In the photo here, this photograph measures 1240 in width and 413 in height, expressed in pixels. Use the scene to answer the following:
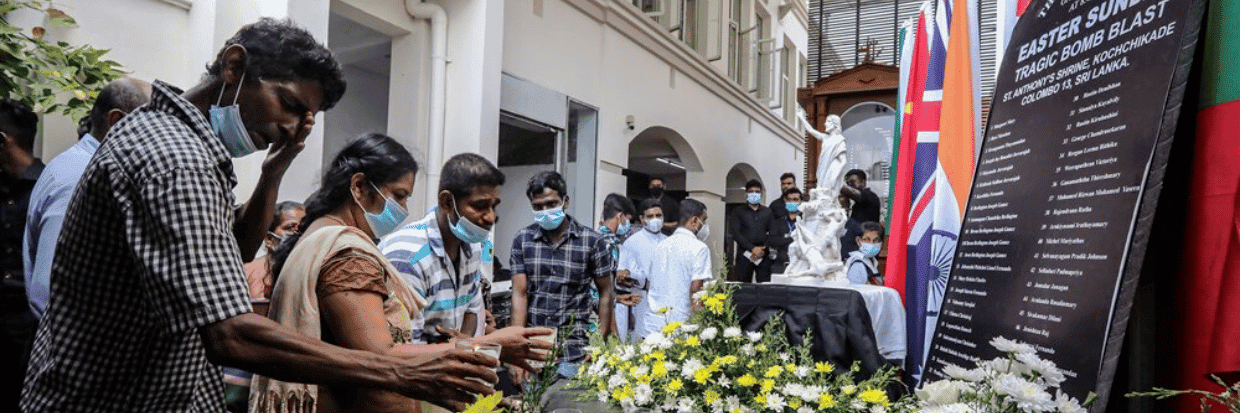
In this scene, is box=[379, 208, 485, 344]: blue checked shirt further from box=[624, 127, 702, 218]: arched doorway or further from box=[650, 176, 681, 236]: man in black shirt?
box=[624, 127, 702, 218]: arched doorway

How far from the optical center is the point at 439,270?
2.61 metres

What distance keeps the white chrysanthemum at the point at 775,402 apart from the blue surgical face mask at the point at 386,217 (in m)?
1.13

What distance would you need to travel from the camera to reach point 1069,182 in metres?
1.99

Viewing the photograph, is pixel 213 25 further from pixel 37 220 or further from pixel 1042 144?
pixel 1042 144

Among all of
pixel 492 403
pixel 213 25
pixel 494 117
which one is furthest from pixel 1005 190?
pixel 494 117

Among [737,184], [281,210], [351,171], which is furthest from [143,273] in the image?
[737,184]

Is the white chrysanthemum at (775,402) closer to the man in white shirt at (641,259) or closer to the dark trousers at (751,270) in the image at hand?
the man in white shirt at (641,259)

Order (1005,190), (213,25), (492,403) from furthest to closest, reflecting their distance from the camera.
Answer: (213,25), (1005,190), (492,403)

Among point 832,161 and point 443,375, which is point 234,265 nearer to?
point 443,375

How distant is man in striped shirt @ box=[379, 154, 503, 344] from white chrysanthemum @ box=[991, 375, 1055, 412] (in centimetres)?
170

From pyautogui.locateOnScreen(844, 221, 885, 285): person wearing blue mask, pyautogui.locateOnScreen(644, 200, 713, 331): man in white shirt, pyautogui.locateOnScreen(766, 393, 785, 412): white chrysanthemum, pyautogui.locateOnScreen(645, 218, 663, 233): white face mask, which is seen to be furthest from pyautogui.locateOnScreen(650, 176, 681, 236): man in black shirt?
pyautogui.locateOnScreen(766, 393, 785, 412): white chrysanthemum

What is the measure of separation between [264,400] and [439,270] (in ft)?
2.43

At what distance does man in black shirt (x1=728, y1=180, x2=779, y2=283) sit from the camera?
369 inches

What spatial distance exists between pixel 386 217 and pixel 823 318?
113 inches
